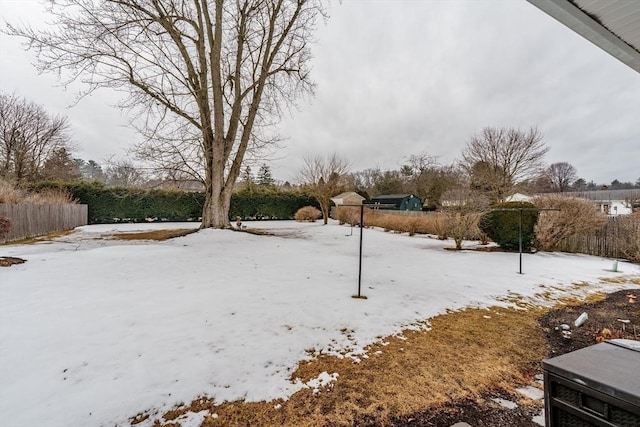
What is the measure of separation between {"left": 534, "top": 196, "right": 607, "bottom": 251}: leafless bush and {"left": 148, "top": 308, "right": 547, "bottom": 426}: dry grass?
7016 mm

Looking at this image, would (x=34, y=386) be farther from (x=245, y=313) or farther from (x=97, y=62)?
(x=97, y=62)

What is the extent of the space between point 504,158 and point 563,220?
12427 mm

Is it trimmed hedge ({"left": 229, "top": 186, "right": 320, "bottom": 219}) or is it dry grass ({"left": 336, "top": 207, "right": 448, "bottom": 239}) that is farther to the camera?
trimmed hedge ({"left": 229, "top": 186, "right": 320, "bottom": 219})

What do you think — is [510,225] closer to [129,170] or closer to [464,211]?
[464,211]

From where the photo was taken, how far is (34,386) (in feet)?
6.41

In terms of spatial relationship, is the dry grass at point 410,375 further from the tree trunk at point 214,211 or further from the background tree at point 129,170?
the background tree at point 129,170

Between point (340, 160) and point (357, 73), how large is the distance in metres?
8.85

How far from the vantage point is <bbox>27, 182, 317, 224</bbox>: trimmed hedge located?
15875 mm

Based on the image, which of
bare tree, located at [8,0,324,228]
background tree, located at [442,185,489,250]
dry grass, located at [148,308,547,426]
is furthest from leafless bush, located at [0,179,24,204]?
background tree, located at [442,185,489,250]

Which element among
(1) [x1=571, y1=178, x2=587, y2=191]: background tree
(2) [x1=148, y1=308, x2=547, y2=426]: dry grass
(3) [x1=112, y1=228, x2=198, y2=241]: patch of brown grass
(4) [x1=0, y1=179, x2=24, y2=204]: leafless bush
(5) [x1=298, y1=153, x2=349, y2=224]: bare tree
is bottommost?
(2) [x1=148, y1=308, x2=547, y2=426]: dry grass

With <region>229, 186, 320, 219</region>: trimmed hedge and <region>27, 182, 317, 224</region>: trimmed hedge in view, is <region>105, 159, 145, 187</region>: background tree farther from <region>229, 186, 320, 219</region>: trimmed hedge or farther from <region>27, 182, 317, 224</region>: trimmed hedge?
<region>229, 186, 320, 219</region>: trimmed hedge

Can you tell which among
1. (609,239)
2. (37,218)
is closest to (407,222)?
(609,239)

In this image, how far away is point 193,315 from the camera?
10.7 feet

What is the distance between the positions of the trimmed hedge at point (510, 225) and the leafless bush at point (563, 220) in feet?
2.18
